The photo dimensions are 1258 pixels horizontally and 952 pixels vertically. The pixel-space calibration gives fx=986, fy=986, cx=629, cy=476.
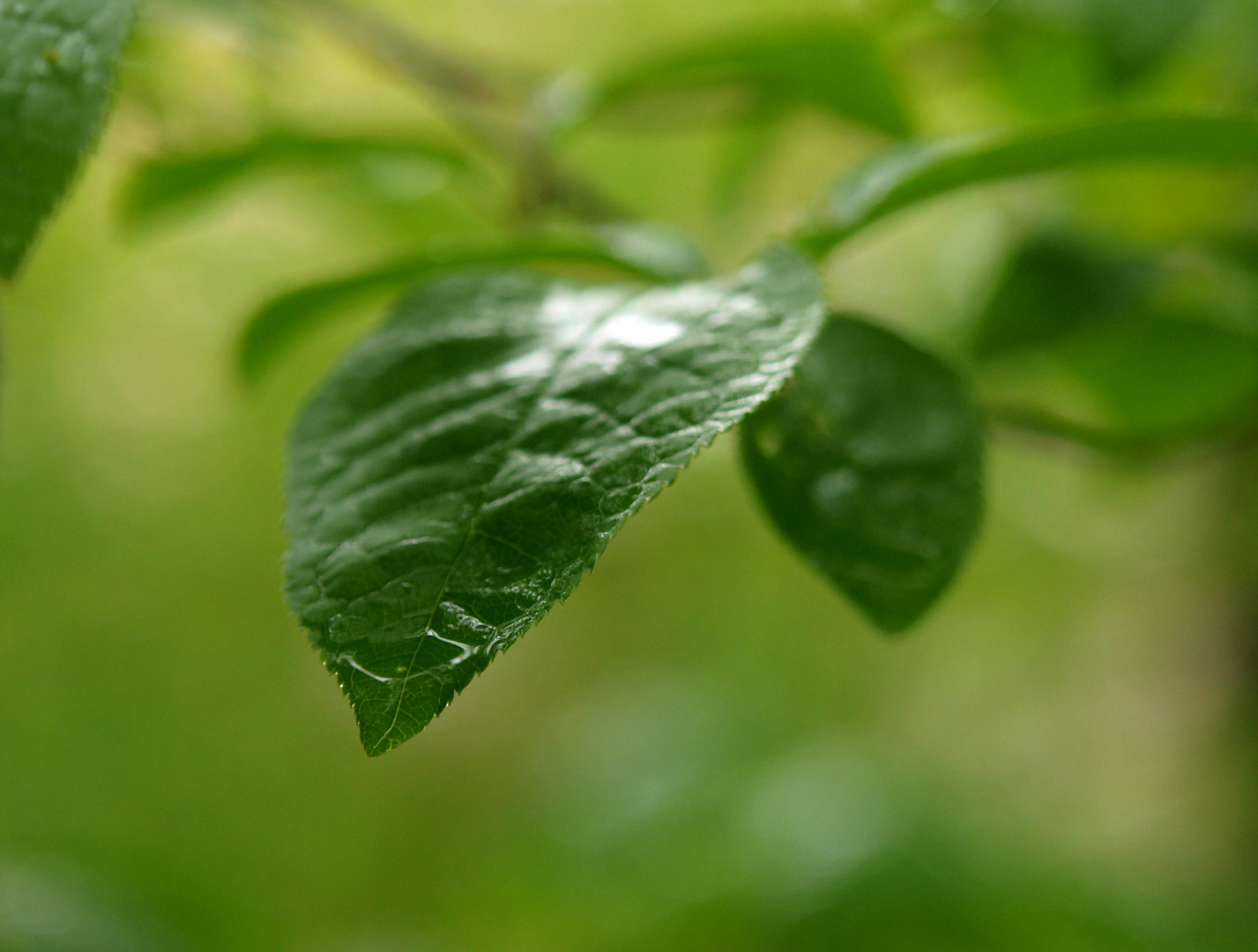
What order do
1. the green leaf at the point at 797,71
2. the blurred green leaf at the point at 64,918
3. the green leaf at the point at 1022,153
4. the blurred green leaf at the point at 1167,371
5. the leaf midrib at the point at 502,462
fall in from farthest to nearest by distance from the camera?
the blurred green leaf at the point at 64,918 → the blurred green leaf at the point at 1167,371 → the green leaf at the point at 797,71 → the green leaf at the point at 1022,153 → the leaf midrib at the point at 502,462

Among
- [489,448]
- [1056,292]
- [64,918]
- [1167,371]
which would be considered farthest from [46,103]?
[64,918]

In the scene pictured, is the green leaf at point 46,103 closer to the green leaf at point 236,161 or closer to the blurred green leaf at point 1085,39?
the green leaf at point 236,161

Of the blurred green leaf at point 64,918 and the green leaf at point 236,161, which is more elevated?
the green leaf at point 236,161

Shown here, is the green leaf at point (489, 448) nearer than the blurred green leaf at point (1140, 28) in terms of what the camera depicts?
Yes

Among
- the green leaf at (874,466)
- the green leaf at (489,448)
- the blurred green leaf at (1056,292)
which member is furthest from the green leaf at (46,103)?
the blurred green leaf at (1056,292)

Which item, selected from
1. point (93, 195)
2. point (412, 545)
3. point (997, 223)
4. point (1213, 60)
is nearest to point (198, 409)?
point (93, 195)

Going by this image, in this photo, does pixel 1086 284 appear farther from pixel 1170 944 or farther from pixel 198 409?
pixel 198 409

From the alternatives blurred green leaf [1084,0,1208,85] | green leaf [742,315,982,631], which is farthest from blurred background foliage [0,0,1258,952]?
green leaf [742,315,982,631]
